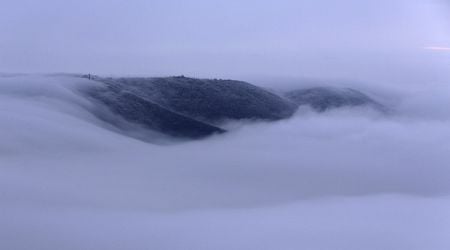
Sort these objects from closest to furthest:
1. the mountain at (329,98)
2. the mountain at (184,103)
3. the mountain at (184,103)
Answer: the mountain at (184,103) < the mountain at (184,103) < the mountain at (329,98)

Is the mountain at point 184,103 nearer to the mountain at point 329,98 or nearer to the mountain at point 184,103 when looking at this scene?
the mountain at point 184,103

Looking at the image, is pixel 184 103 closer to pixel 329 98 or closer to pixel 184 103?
pixel 184 103

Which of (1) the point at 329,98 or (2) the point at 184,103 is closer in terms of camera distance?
(2) the point at 184,103

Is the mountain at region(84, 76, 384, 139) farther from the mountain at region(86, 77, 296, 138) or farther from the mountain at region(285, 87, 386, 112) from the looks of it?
the mountain at region(285, 87, 386, 112)

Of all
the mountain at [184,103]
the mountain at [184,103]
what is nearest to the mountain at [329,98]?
the mountain at [184,103]

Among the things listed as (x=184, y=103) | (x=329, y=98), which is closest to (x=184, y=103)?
(x=184, y=103)

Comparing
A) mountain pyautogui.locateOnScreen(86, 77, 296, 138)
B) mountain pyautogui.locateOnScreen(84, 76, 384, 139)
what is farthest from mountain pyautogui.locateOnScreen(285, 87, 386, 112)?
mountain pyautogui.locateOnScreen(86, 77, 296, 138)

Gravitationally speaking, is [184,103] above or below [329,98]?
below

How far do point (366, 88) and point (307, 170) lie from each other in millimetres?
26329

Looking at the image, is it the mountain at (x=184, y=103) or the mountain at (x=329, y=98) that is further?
the mountain at (x=329, y=98)

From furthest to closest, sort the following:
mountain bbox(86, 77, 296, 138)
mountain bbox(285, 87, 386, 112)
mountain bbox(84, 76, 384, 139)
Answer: mountain bbox(285, 87, 386, 112) → mountain bbox(86, 77, 296, 138) → mountain bbox(84, 76, 384, 139)

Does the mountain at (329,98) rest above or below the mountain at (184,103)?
above

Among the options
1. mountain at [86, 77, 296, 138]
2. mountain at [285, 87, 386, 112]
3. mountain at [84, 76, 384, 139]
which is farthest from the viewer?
mountain at [285, 87, 386, 112]

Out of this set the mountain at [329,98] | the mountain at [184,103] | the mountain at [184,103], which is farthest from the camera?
the mountain at [329,98]
